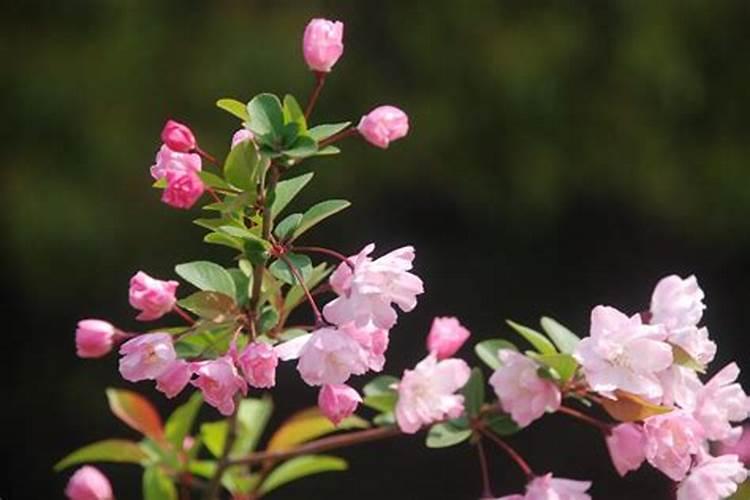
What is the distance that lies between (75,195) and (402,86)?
0.93 meters

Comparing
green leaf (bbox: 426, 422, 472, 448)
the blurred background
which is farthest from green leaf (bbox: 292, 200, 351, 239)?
the blurred background

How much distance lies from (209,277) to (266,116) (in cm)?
14

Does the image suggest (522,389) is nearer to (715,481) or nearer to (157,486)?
(715,481)

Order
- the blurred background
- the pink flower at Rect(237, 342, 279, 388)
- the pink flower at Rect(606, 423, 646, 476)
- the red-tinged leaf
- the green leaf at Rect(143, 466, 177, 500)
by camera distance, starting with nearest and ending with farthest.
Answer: the pink flower at Rect(237, 342, 279, 388) → the pink flower at Rect(606, 423, 646, 476) → the green leaf at Rect(143, 466, 177, 500) → the red-tinged leaf → the blurred background

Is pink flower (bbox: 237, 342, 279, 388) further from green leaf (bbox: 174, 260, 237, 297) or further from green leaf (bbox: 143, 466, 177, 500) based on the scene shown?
green leaf (bbox: 143, 466, 177, 500)

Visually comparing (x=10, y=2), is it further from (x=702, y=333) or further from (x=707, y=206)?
(x=702, y=333)

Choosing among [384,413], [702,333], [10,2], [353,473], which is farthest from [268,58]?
[702,333]

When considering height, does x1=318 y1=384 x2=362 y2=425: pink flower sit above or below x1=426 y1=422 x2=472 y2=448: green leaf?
above

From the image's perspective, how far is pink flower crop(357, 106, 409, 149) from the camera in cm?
109

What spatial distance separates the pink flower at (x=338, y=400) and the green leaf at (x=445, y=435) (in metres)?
0.15

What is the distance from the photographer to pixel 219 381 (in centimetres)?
97

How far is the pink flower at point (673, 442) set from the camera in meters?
1.02

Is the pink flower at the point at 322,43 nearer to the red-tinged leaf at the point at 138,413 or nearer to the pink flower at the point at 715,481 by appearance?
the pink flower at the point at 715,481

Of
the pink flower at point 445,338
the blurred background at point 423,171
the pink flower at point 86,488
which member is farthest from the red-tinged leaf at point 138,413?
the blurred background at point 423,171
